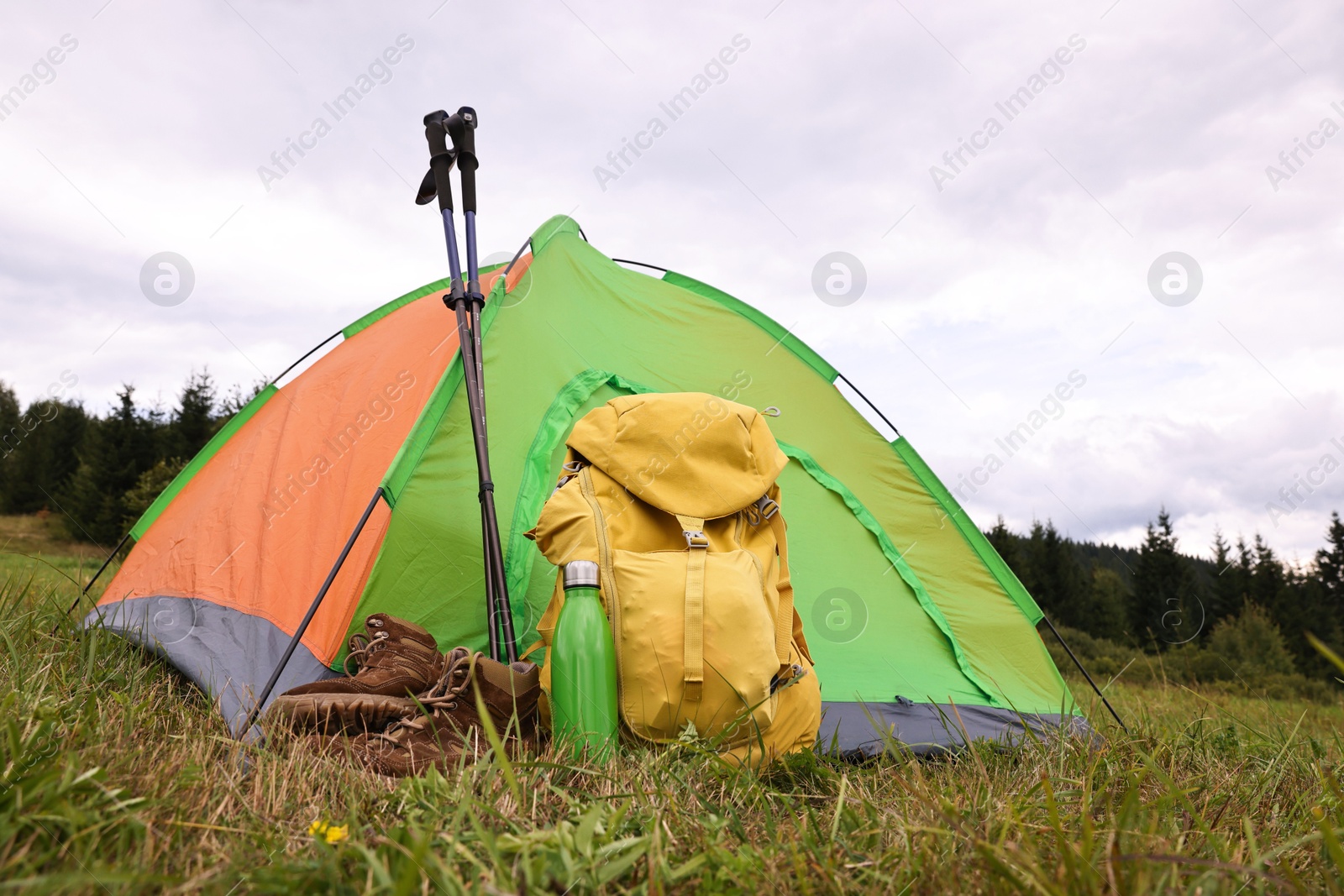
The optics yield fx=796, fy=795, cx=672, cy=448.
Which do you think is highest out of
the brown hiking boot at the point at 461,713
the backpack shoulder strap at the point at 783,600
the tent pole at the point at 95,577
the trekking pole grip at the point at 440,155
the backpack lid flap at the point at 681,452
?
the trekking pole grip at the point at 440,155

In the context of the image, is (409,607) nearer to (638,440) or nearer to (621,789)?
(638,440)

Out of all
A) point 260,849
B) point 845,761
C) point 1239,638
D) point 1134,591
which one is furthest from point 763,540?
point 1134,591

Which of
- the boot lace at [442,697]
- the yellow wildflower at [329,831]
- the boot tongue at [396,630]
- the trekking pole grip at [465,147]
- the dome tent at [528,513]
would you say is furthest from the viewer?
the trekking pole grip at [465,147]

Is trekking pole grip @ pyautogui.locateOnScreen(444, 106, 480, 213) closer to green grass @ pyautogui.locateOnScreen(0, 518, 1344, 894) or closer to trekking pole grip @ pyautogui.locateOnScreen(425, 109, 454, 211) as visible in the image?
trekking pole grip @ pyautogui.locateOnScreen(425, 109, 454, 211)

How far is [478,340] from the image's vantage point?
276cm

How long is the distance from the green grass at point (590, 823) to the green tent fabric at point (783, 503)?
24.9 inches

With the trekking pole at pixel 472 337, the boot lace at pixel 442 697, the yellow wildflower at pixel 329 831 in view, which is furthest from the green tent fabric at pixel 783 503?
the yellow wildflower at pixel 329 831

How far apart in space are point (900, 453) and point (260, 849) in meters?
3.06

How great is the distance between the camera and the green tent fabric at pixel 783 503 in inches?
109

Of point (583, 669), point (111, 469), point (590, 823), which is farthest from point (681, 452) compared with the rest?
point (111, 469)

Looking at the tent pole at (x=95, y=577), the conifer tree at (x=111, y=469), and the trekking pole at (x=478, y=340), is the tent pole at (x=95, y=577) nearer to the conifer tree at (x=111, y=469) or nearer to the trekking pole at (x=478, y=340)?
the trekking pole at (x=478, y=340)

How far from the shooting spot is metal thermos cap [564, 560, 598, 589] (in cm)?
192

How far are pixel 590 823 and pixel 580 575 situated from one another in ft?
2.52

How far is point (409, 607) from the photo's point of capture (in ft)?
8.96
